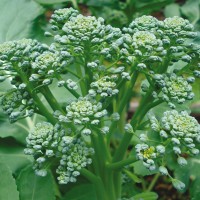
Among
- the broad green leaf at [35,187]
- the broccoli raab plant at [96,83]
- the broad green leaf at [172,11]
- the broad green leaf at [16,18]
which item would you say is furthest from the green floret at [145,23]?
the broad green leaf at [172,11]

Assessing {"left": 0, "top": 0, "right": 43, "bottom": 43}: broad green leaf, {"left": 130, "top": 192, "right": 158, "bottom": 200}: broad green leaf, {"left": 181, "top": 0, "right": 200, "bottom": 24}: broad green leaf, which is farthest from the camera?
{"left": 181, "top": 0, "right": 200, "bottom": 24}: broad green leaf

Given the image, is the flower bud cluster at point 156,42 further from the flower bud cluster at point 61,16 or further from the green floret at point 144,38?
the flower bud cluster at point 61,16

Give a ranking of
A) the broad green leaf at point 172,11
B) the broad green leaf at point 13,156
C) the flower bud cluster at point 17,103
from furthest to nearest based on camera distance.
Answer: the broad green leaf at point 172,11
the broad green leaf at point 13,156
the flower bud cluster at point 17,103

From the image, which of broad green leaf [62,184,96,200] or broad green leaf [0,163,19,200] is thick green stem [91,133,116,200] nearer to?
broad green leaf [62,184,96,200]

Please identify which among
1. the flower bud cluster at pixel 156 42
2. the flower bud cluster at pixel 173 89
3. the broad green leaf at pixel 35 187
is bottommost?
the broad green leaf at pixel 35 187

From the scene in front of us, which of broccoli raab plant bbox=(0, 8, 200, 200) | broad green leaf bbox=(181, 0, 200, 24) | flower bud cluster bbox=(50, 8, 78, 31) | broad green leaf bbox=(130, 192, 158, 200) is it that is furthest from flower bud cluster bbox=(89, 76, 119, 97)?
broad green leaf bbox=(181, 0, 200, 24)

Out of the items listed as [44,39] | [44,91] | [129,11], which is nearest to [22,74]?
[44,91]

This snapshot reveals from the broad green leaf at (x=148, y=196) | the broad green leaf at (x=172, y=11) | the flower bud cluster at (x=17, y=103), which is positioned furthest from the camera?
the broad green leaf at (x=172, y=11)

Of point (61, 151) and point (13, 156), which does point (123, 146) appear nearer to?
point (61, 151)
